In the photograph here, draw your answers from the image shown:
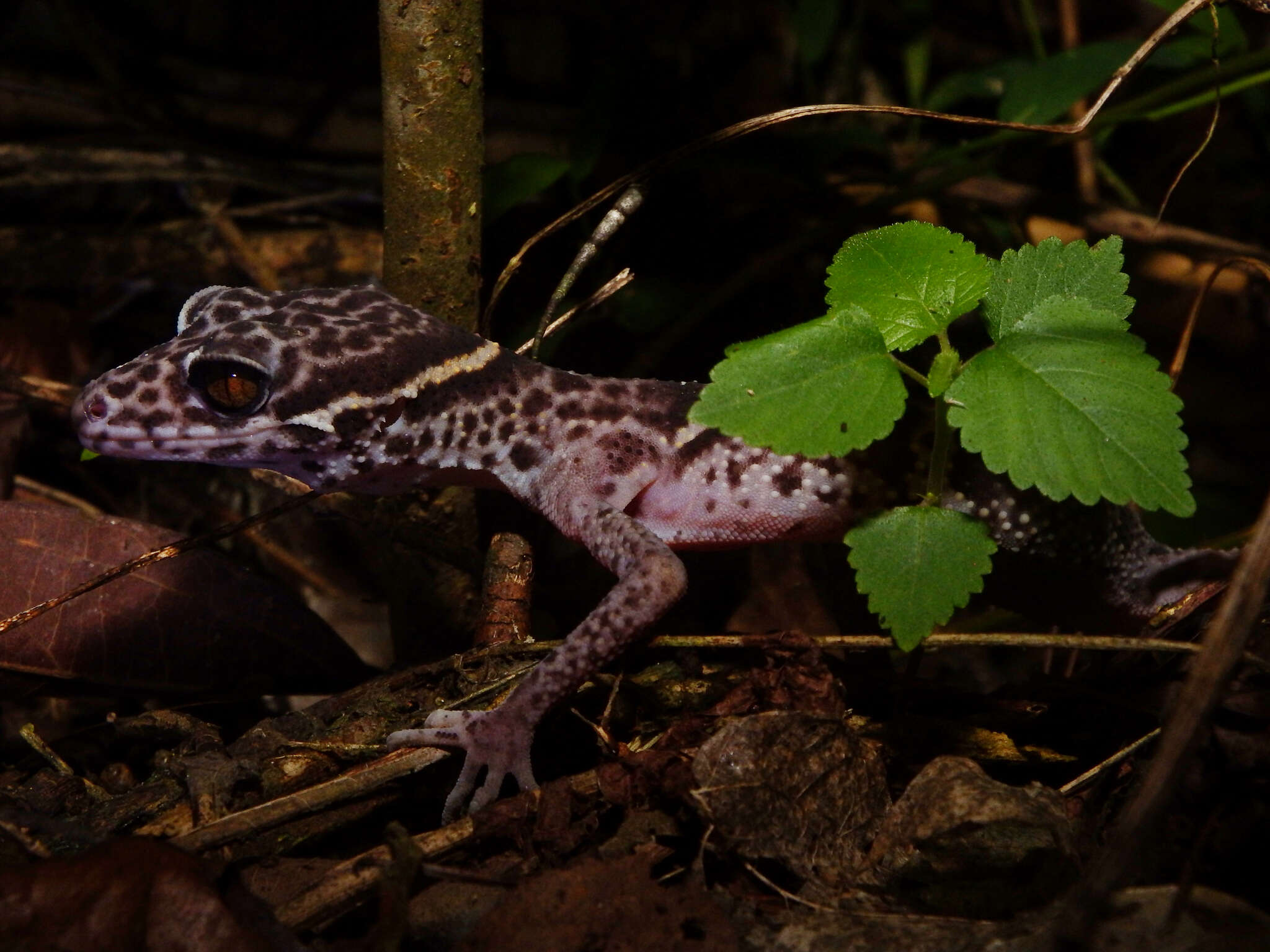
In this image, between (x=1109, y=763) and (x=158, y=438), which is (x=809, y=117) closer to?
(x=1109, y=763)

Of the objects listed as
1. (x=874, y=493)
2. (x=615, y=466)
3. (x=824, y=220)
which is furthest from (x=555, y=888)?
(x=824, y=220)

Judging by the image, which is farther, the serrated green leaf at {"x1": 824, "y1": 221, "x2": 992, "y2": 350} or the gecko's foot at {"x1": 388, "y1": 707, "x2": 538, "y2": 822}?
the gecko's foot at {"x1": 388, "y1": 707, "x2": 538, "y2": 822}

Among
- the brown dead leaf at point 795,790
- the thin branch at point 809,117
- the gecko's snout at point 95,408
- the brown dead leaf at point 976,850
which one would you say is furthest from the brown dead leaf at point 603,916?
the thin branch at point 809,117

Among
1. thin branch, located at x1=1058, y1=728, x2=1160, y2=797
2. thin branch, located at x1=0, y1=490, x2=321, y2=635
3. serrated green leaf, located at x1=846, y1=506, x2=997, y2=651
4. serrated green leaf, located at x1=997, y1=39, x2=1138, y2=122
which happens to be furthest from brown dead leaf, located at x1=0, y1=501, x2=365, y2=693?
serrated green leaf, located at x1=997, y1=39, x2=1138, y2=122

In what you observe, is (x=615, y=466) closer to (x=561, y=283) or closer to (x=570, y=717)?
(x=561, y=283)

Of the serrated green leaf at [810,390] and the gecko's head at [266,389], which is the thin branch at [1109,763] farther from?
the gecko's head at [266,389]

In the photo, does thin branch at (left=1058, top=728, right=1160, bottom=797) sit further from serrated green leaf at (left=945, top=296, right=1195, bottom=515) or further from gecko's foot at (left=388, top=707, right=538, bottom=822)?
gecko's foot at (left=388, top=707, right=538, bottom=822)
